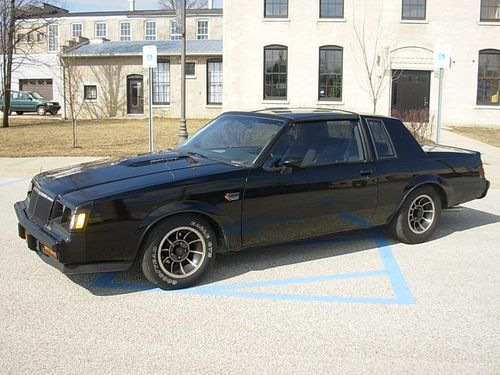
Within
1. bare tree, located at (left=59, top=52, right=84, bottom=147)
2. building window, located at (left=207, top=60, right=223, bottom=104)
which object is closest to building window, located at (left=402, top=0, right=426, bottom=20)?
building window, located at (left=207, top=60, right=223, bottom=104)

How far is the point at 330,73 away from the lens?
26.9 m

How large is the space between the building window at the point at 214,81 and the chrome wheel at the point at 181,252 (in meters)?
29.0

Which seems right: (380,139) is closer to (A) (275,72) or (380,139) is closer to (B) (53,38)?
(A) (275,72)

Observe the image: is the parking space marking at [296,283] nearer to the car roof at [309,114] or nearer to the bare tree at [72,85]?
the car roof at [309,114]

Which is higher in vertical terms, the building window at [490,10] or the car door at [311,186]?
the building window at [490,10]

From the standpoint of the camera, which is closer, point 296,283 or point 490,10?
point 296,283

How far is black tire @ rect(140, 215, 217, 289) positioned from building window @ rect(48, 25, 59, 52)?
55859 millimetres

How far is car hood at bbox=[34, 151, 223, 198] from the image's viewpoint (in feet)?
15.6

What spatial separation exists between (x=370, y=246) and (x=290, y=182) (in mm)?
1568

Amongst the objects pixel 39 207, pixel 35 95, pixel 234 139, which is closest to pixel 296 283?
pixel 234 139

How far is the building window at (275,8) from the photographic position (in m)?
26.6

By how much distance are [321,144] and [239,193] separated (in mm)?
1197

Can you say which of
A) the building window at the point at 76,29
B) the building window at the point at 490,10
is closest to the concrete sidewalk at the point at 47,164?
the building window at the point at 490,10

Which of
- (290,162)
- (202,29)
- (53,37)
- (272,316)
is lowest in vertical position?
(272,316)
